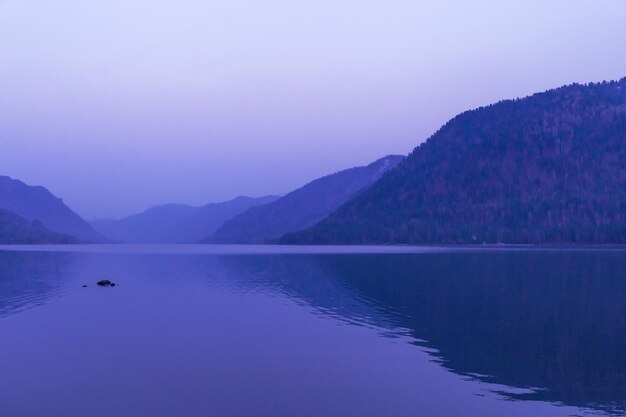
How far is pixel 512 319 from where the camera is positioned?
196 ft

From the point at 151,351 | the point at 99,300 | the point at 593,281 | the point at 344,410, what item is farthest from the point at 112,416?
the point at 593,281

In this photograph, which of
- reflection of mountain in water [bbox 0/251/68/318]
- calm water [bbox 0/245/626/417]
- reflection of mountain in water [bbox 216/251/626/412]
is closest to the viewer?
calm water [bbox 0/245/626/417]

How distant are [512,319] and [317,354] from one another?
24484 mm

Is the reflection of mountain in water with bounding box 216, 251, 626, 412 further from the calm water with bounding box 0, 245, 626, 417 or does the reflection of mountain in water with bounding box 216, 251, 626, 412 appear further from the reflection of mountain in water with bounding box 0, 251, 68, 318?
the reflection of mountain in water with bounding box 0, 251, 68, 318

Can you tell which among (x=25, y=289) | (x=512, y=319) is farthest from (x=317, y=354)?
(x=25, y=289)

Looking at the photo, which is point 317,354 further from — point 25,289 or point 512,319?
point 25,289

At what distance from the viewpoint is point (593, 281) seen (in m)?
102

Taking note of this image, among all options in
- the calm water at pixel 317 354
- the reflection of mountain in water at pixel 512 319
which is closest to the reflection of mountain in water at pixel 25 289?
the calm water at pixel 317 354

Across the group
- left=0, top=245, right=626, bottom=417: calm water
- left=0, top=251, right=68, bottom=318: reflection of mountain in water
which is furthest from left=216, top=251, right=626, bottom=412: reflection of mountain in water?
left=0, top=251, right=68, bottom=318: reflection of mountain in water

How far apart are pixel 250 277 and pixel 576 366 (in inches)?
3438

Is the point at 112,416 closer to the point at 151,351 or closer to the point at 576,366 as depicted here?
the point at 151,351

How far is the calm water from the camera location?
105ft

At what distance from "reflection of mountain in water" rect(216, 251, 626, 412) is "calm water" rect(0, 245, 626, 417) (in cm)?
19

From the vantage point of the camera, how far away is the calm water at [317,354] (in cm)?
3200
